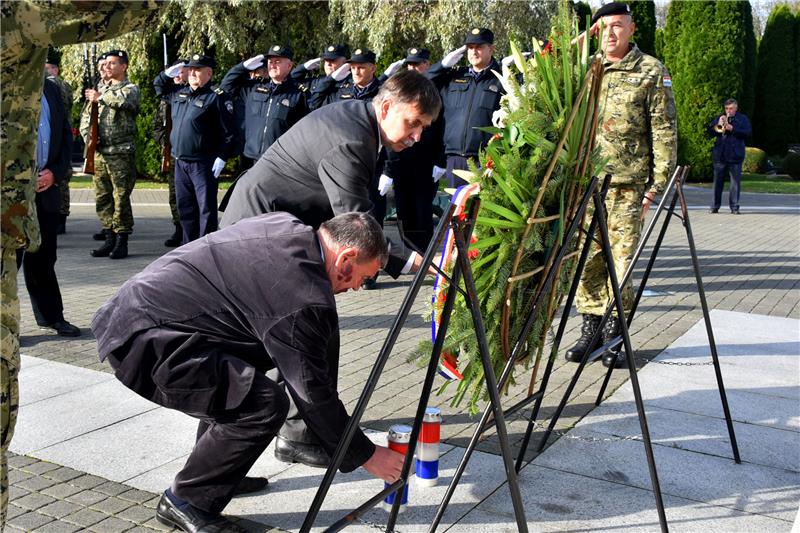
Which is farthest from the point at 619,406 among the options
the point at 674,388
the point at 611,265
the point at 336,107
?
the point at 336,107

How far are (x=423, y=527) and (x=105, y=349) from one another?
1419 mm

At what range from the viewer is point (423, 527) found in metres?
3.32

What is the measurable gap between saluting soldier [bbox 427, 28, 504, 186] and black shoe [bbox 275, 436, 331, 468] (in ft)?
16.1

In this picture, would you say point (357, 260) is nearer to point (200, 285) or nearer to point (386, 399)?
point (200, 285)

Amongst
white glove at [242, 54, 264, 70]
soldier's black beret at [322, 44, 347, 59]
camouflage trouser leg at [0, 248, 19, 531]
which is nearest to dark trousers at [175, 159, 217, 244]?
white glove at [242, 54, 264, 70]

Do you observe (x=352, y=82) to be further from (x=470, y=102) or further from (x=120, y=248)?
(x=120, y=248)

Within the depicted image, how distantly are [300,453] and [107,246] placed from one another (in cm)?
680

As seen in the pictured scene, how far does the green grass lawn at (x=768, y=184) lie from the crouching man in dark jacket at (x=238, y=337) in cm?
2193

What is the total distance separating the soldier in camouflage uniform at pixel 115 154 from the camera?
9672 mm

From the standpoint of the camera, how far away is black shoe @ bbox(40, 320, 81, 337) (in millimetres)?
6145

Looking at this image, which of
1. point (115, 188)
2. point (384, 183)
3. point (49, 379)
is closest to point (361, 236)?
point (49, 379)

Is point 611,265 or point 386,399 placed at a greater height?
point 611,265

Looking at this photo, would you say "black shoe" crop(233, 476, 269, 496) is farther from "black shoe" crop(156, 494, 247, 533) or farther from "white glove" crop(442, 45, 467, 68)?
"white glove" crop(442, 45, 467, 68)

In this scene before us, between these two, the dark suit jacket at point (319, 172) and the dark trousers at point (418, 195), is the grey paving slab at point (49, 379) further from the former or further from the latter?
the dark trousers at point (418, 195)
